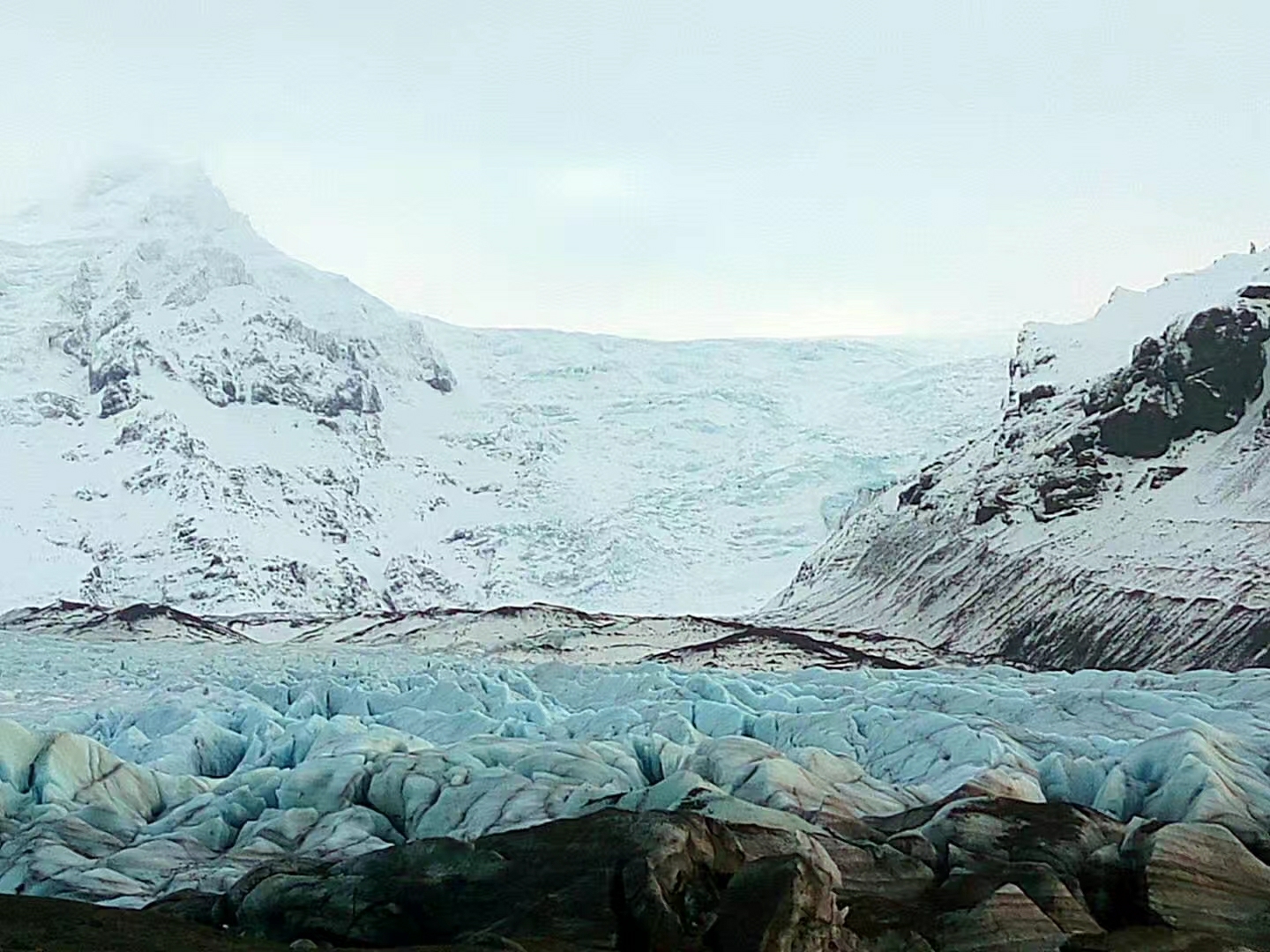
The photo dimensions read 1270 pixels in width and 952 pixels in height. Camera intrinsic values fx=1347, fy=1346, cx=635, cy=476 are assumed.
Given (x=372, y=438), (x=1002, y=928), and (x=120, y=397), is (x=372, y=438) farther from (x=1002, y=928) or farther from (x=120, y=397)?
(x=1002, y=928)

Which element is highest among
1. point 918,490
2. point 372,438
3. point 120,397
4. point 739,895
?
point 120,397

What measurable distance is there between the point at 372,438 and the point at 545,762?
409ft

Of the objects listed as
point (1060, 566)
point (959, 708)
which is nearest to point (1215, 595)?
point (1060, 566)

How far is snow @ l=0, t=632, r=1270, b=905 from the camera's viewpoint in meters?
14.7

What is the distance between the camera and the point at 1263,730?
1964 centimetres

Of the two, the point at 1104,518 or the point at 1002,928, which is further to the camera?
the point at 1104,518

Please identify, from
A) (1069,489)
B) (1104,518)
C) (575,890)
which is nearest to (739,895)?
(575,890)

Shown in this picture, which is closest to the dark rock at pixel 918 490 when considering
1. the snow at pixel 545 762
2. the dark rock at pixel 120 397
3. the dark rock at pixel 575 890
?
the snow at pixel 545 762

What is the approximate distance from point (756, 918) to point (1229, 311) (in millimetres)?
57081

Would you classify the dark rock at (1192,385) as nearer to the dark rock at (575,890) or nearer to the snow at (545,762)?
the snow at (545,762)

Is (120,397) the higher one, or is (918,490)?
(120,397)

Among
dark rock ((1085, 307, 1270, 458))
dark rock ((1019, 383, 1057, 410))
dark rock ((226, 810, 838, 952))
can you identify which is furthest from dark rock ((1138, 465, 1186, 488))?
dark rock ((226, 810, 838, 952))

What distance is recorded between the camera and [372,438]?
13825 cm

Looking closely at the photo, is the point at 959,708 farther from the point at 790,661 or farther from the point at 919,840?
the point at 790,661
